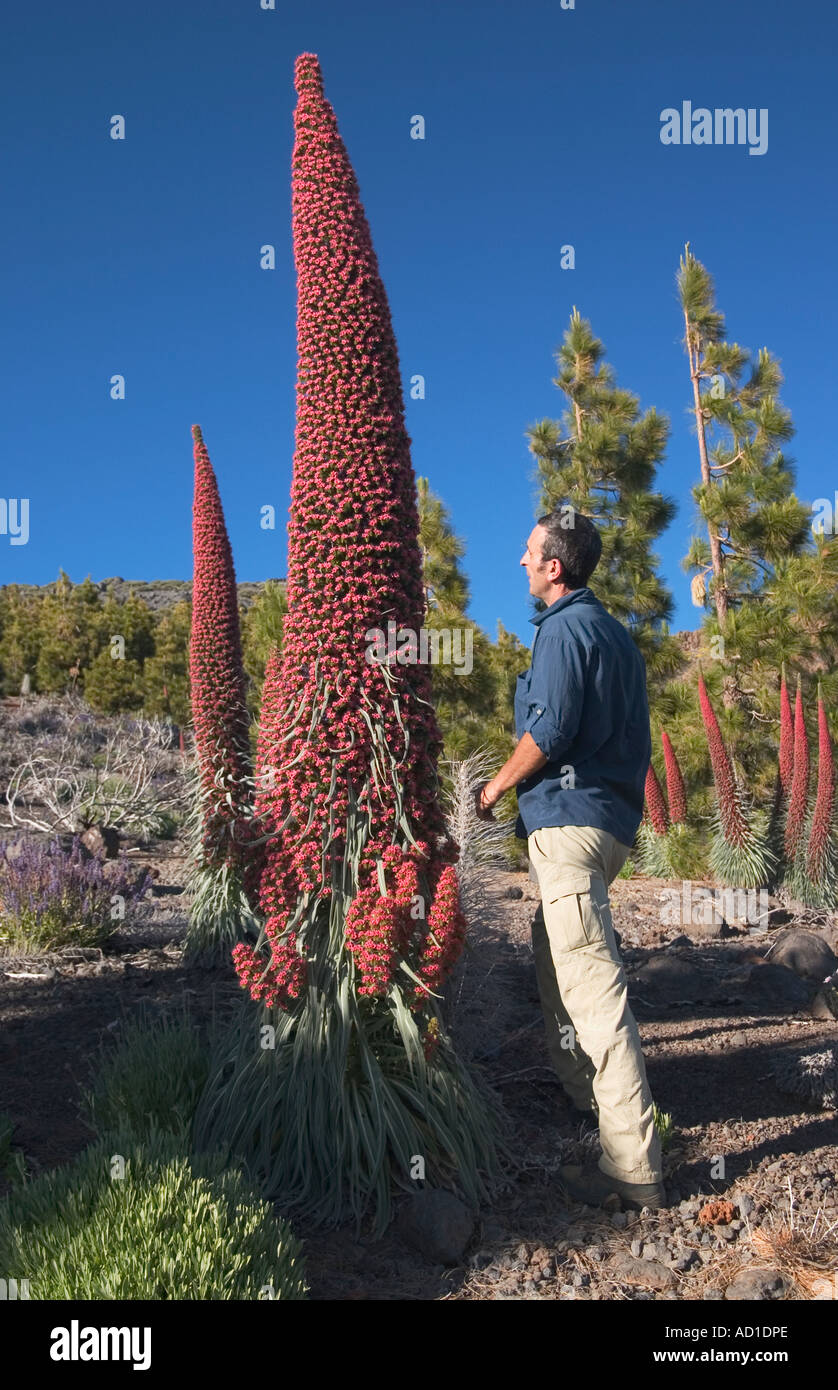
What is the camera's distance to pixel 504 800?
10.2 meters

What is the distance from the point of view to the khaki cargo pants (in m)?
3.03

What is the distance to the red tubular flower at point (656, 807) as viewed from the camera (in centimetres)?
1031

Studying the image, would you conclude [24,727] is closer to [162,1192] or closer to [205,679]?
[205,679]

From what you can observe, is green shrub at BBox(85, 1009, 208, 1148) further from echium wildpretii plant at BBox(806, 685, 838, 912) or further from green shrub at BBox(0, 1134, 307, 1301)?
echium wildpretii plant at BBox(806, 685, 838, 912)

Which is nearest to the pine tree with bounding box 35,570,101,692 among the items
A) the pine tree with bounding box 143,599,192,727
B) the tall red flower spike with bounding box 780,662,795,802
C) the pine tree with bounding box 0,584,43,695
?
the pine tree with bounding box 0,584,43,695

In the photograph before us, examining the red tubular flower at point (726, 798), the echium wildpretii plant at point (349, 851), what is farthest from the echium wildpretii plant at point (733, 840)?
the echium wildpretii plant at point (349, 851)

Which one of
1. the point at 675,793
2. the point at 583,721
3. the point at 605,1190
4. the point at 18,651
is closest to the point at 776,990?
the point at 605,1190

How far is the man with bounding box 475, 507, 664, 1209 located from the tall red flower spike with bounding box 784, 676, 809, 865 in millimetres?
5950

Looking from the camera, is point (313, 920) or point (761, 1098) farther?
point (761, 1098)

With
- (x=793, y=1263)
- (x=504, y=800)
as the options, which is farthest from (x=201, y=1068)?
(x=504, y=800)

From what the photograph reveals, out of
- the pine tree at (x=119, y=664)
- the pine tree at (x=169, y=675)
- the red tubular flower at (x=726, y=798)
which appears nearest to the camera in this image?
the red tubular flower at (x=726, y=798)

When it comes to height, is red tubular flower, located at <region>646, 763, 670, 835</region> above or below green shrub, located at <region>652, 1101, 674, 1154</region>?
above

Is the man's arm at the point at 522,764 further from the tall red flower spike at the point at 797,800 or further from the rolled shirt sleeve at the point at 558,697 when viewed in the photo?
the tall red flower spike at the point at 797,800

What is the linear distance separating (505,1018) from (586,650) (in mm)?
2169
